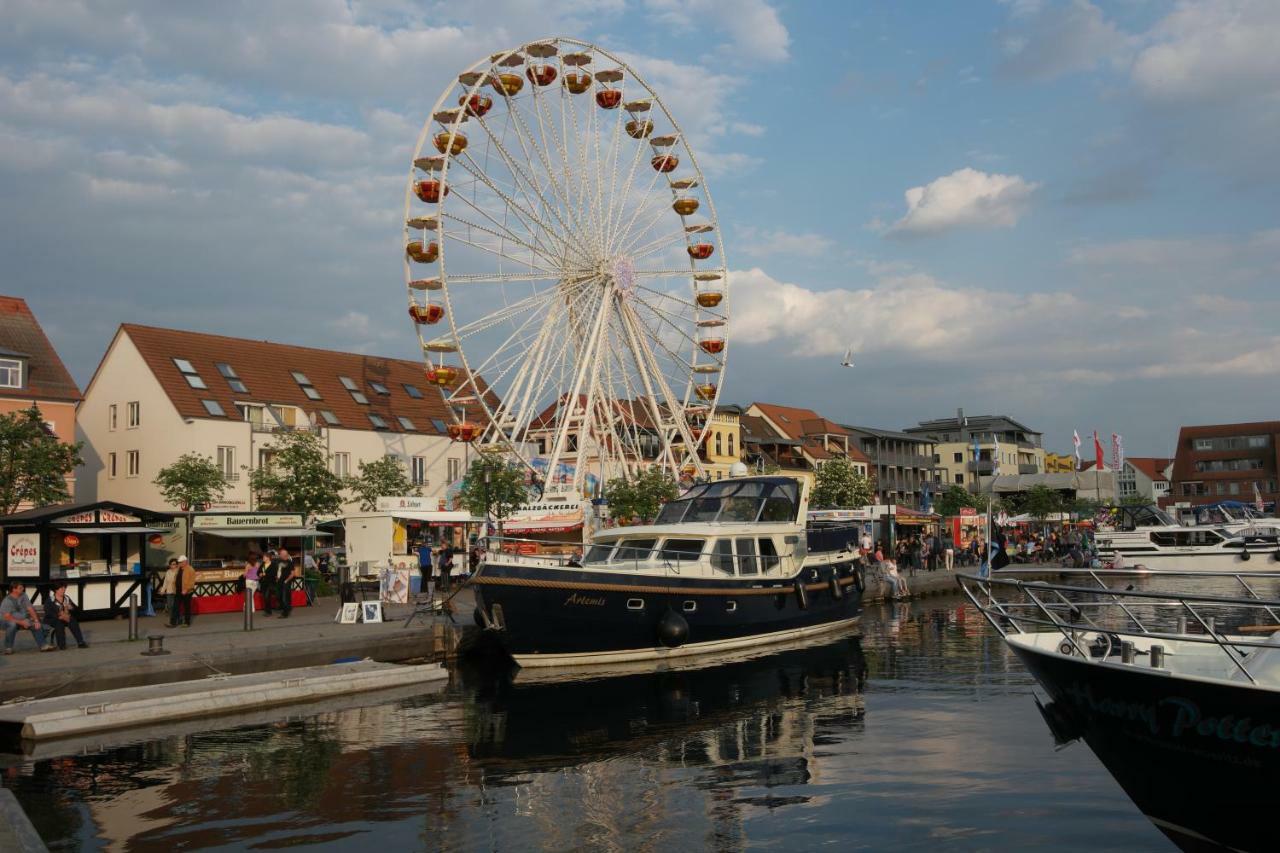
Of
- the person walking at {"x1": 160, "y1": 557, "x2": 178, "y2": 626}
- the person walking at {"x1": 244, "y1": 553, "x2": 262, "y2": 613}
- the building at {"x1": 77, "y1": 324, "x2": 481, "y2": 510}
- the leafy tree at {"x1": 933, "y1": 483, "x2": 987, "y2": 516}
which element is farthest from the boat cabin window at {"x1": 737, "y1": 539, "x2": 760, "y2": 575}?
the leafy tree at {"x1": 933, "y1": 483, "x2": 987, "y2": 516}

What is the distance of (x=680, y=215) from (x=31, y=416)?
25733 mm

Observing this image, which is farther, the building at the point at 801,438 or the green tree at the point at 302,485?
the building at the point at 801,438

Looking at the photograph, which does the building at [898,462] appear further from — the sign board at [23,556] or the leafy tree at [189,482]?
the sign board at [23,556]

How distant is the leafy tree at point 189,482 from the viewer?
48469 millimetres

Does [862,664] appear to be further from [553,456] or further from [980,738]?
[553,456]

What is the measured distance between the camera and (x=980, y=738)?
60.2ft

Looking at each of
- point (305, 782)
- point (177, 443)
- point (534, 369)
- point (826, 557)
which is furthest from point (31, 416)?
point (305, 782)

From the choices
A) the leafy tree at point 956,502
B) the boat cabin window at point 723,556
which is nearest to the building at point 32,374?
the boat cabin window at point 723,556

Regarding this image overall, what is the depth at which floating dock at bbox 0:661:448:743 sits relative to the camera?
1866cm

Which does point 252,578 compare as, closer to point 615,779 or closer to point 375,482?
point 615,779

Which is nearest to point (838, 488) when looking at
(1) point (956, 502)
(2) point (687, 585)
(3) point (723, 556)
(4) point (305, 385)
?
(1) point (956, 502)

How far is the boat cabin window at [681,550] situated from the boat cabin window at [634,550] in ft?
1.10

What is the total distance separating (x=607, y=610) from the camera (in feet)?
87.4

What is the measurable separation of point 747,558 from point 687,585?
101 inches
